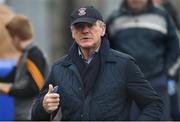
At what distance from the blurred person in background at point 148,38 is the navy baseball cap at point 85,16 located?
3087 mm

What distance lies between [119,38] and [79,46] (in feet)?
10.6

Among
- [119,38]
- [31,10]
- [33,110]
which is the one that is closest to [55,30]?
[31,10]

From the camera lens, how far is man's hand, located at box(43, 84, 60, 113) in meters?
6.45

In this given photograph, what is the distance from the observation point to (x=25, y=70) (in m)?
8.94

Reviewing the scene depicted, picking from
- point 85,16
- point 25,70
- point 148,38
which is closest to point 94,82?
point 85,16

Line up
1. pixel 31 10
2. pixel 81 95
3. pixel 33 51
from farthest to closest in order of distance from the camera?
1. pixel 31 10
2. pixel 33 51
3. pixel 81 95

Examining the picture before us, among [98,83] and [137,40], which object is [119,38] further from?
[98,83]

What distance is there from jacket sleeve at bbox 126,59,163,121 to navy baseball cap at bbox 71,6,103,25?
1.37ft

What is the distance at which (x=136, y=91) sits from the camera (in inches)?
264

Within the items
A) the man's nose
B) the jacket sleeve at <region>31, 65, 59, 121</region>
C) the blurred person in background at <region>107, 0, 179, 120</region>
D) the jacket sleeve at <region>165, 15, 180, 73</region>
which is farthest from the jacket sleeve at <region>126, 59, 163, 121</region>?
the jacket sleeve at <region>165, 15, 180, 73</region>

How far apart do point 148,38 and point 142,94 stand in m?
3.15

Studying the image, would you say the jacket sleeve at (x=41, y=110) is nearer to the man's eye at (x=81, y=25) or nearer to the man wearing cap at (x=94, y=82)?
the man wearing cap at (x=94, y=82)

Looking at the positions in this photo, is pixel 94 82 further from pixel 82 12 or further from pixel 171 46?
pixel 171 46

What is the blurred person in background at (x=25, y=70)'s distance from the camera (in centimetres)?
888
